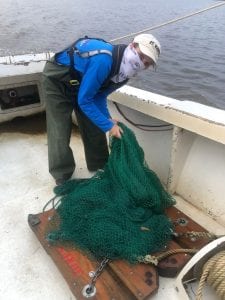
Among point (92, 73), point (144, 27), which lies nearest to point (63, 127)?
point (92, 73)

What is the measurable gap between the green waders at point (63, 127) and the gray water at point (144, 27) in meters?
5.63

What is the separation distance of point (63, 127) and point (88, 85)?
62 centimetres

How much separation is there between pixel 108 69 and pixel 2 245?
1415mm

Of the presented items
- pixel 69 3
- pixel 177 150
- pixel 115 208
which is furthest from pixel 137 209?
pixel 69 3

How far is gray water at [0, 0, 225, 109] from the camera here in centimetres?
925

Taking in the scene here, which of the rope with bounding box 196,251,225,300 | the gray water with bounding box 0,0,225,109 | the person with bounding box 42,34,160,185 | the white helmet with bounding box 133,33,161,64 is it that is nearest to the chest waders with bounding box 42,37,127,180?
the person with bounding box 42,34,160,185

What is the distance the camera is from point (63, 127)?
2658mm

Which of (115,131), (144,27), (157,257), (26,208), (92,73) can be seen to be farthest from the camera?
(144,27)

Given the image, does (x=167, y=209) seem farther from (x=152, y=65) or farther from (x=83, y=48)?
(x=83, y=48)

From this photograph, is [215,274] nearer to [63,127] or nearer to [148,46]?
[148,46]

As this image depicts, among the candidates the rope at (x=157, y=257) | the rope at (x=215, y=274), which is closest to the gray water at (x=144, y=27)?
the rope at (x=157, y=257)

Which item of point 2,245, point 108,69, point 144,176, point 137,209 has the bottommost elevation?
point 2,245

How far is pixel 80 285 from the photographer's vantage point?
187cm

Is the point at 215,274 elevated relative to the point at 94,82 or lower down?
lower down
